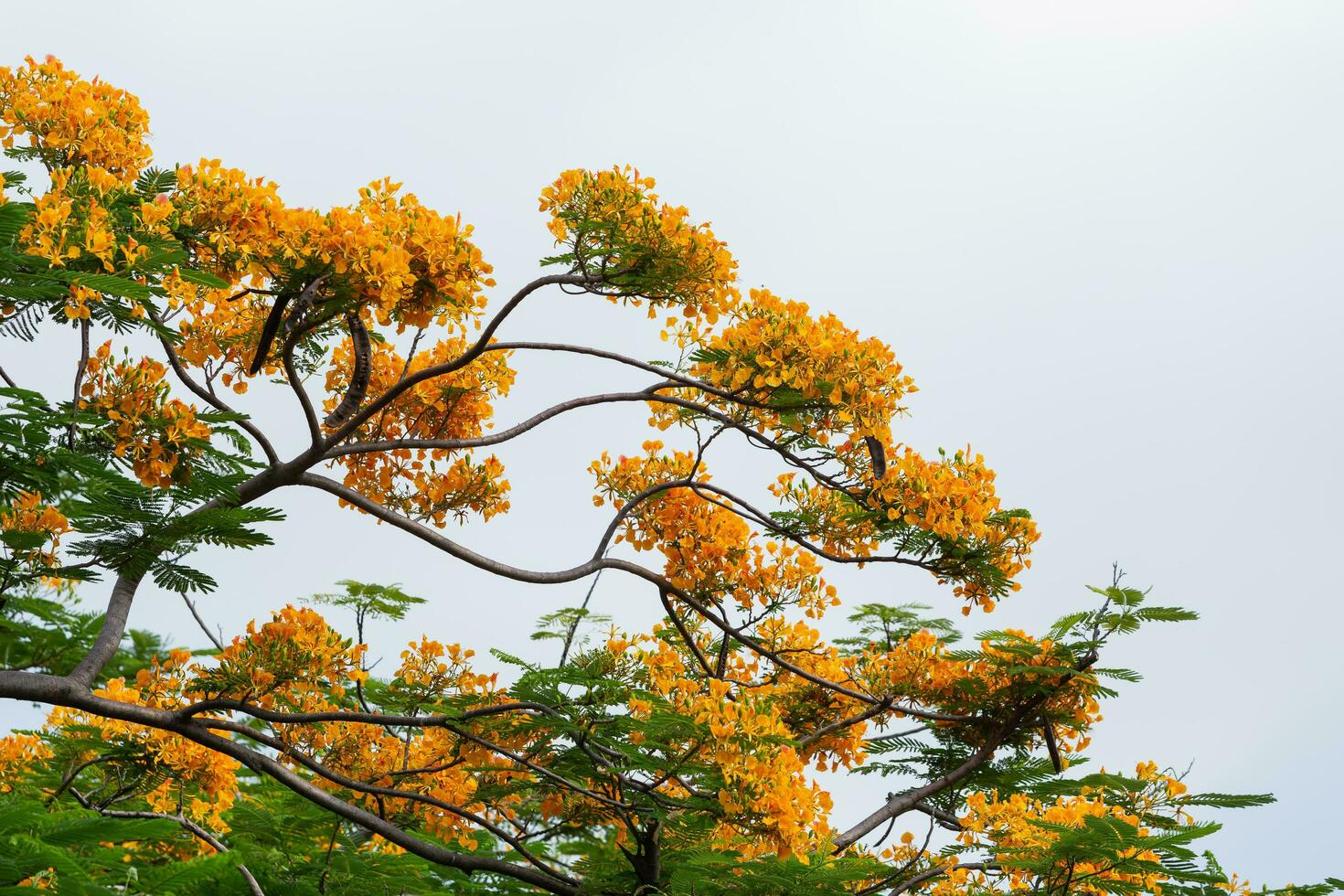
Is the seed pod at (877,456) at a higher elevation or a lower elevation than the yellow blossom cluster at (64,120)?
lower

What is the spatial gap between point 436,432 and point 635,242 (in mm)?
2037

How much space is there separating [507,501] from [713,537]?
1271mm

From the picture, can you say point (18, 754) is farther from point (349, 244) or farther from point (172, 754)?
point (349, 244)

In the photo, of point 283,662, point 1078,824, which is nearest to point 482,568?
point 283,662

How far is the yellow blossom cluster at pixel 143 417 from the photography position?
17.5 feet

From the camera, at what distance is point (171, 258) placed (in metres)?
4.97

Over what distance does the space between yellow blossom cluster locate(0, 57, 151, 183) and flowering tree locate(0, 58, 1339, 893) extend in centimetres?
2

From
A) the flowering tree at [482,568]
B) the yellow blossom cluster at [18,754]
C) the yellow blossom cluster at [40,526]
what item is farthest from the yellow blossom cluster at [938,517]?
the yellow blossom cluster at [18,754]

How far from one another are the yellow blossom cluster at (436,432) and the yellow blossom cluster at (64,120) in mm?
1691

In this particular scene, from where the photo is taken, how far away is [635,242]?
5.94 metres

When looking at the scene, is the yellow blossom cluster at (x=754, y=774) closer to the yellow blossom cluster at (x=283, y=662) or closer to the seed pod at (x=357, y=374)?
the yellow blossom cluster at (x=283, y=662)

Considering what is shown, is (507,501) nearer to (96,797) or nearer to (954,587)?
(954,587)

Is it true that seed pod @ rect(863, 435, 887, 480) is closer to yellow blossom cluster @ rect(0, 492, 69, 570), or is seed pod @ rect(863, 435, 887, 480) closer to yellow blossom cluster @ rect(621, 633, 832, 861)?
yellow blossom cluster @ rect(621, 633, 832, 861)

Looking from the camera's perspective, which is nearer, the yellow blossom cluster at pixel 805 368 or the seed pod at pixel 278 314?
the seed pod at pixel 278 314
